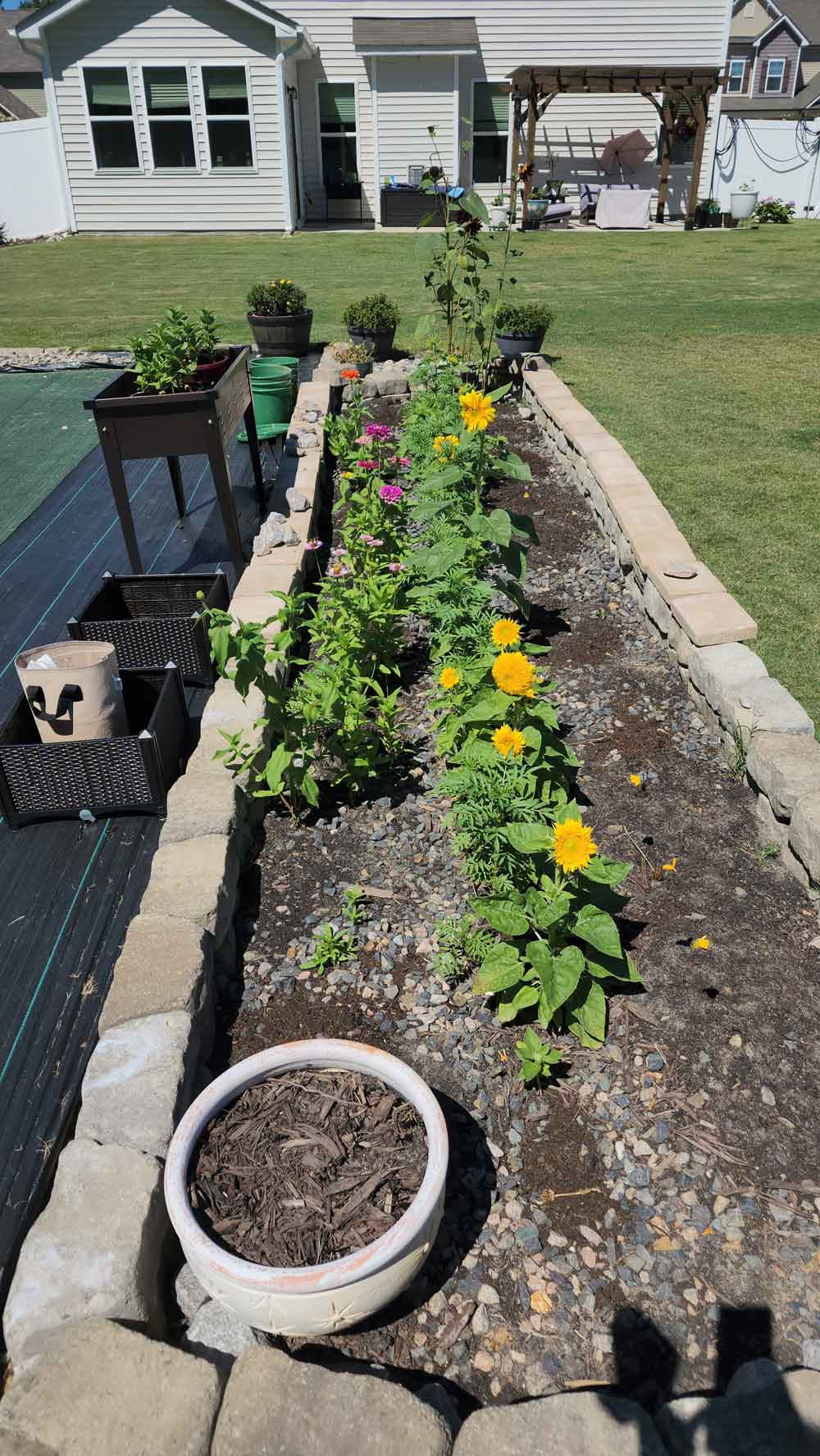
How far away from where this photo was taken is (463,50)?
16.3 metres

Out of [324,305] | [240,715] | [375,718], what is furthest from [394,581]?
[324,305]

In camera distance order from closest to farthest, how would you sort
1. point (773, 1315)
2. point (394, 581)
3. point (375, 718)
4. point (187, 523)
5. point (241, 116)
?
1. point (773, 1315)
2. point (375, 718)
3. point (394, 581)
4. point (187, 523)
5. point (241, 116)

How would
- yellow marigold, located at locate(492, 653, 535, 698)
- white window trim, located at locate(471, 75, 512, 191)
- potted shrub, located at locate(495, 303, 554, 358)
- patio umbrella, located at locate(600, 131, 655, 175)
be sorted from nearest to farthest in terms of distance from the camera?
yellow marigold, located at locate(492, 653, 535, 698) < potted shrub, located at locate(495, 303, 554, 358) < white window trim, located at locate(471, 75, 512, 191) < patio umbrella, located at locate(600, 131, 655, 175)

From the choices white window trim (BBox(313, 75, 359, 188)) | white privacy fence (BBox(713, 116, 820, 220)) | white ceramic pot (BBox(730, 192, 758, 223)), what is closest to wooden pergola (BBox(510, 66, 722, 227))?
white ceramic pot (BBox(730, 192, 758, 223))

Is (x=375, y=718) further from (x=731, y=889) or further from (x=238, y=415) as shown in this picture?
(x=238, y=415)

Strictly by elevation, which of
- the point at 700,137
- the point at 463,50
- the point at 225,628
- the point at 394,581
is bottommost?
the point at 394,581

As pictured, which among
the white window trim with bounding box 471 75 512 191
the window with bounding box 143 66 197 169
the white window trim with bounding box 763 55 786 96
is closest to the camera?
the window with bounding box 143 66 197 169

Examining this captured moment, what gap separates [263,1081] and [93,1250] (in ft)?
1.50

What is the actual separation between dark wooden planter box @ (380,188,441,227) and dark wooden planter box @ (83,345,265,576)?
580 inches

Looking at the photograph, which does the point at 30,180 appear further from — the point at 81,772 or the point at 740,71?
the point at 740,71

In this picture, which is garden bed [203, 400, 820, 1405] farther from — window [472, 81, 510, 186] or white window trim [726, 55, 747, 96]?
white window trim [726, 55, 747, 96]

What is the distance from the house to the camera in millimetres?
15555

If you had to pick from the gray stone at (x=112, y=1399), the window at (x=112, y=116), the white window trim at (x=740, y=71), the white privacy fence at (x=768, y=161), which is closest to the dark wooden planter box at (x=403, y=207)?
the window at (x=112, y=116)

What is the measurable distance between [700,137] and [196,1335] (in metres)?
20.2
